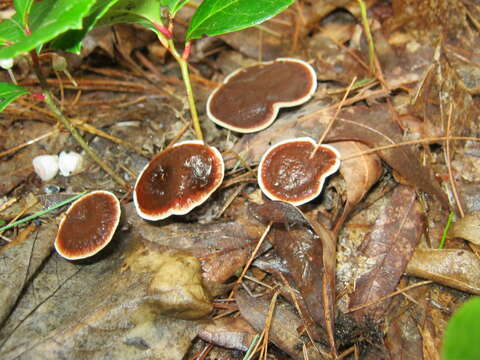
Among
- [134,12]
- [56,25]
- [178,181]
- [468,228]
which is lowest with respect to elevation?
[468,228]

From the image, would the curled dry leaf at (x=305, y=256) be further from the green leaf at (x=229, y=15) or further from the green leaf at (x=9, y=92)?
the green leaf at (x=9, y=92)

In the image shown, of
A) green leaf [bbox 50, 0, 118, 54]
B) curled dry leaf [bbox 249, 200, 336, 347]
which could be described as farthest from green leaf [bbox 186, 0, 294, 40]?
curled dry leaf [bbox 249, 200, 336, 347]

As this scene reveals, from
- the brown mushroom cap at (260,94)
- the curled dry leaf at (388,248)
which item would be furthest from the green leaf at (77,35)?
the curled dry leaf at (388,248)

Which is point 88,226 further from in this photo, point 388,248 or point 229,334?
point 388,248

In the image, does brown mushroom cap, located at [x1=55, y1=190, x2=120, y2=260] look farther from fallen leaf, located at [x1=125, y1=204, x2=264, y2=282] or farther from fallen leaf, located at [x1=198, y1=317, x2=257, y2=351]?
fallen leaf, located at [x1=198, y1=317, x2=257, y2=351]

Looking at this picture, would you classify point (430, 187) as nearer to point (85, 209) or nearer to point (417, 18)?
point (417, 18)

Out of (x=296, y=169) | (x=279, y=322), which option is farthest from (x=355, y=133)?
(x=279, y=322)
